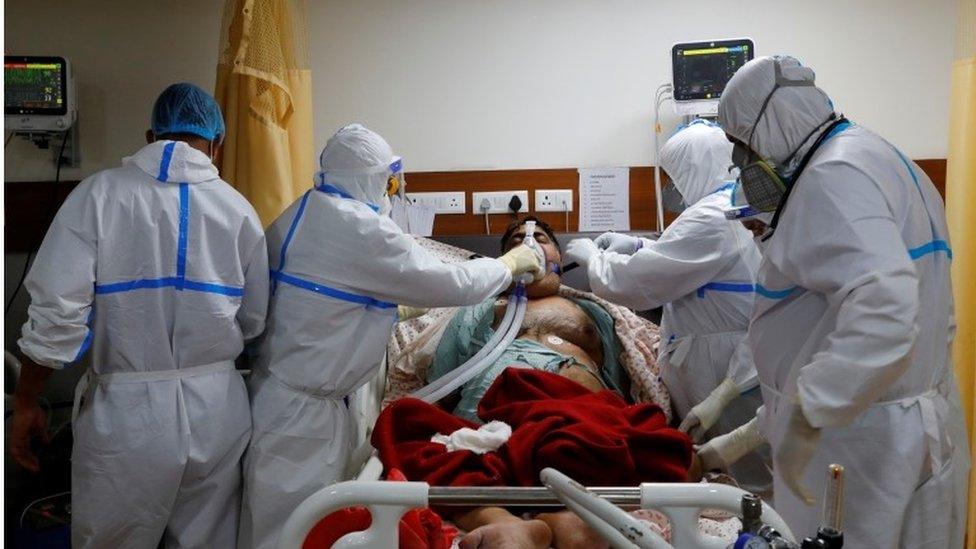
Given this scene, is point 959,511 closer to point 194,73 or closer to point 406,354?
point 406,354

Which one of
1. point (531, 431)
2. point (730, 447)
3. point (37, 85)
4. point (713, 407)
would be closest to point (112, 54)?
point (37, 85)

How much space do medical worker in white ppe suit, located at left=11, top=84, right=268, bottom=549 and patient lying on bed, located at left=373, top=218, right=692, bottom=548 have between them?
18.3 inches

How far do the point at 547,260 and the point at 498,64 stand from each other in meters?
0.93

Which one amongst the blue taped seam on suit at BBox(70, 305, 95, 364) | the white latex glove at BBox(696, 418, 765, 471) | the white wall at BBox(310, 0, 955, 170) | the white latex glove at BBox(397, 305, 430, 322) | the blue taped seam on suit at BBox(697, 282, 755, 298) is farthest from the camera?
the white wall at BBox(310, 0, 955, 170)

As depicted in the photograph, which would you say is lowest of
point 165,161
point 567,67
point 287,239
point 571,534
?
point 571,534

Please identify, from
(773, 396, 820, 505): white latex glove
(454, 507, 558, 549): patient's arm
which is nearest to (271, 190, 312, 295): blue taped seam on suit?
(454, 507, 558, 549): patient's arm

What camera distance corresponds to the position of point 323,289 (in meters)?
2.11

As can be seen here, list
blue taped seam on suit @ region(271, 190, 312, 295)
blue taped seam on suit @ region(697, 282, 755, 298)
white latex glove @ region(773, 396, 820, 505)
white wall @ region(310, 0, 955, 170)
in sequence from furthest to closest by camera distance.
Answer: white wall @ region(310, 0, 955, 170)
blue taped seam on suit @ region(697, 282, 755, 298)
blue taped seam on suit @ region(271, 190, 312, 295)
white latex glove @ region(773, 396, 820, 505)

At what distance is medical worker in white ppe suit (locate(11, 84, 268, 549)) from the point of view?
1.93 metres

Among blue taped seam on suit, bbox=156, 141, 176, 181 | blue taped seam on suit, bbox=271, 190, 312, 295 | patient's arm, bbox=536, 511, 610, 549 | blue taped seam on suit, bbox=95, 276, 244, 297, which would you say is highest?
blue taped seam on suit, bbox=156, 141, 176, 181

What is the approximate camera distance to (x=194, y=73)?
347 cm

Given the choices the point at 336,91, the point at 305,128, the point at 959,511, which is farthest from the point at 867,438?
the point at 336,91

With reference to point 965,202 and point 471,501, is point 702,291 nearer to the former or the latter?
point 965,202

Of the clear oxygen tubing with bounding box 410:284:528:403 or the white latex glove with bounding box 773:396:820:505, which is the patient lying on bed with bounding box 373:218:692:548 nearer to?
the clear oxygen tubing with bounding box 410:284:528:403
